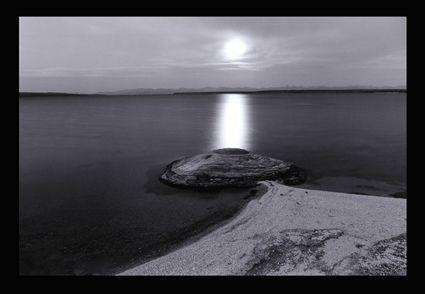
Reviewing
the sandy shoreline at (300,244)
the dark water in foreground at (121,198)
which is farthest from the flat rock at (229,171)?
the sandy shoreline at (300,244)

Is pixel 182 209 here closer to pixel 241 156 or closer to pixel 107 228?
pixel 107 228

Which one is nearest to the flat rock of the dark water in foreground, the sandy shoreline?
the dark water in foreground

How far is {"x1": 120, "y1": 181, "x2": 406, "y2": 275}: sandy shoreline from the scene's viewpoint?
977cm

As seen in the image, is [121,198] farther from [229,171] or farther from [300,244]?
[300,244]

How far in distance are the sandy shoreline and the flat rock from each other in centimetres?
511

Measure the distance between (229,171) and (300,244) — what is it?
10.8 m

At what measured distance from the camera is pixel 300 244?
1120 centimetres

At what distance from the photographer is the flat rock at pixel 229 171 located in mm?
20364

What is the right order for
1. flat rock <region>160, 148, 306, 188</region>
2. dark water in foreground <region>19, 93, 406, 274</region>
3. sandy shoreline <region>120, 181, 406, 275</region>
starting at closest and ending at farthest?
sandy shoreline <region>120, 181, 406, 275</region> < dark water in foreground <region>19, 93, 406, 274</region> < flat rock <region>160, 148, 306, 188</region>

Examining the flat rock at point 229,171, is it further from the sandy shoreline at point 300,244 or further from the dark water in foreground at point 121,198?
the sandy shoreline at point 300,244

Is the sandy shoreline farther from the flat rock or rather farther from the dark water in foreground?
the flat rock

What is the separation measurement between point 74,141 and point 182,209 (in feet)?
125

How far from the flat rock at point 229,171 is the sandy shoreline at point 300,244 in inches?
201

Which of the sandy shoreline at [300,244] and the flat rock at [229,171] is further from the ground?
the flat rock at [229,171]
